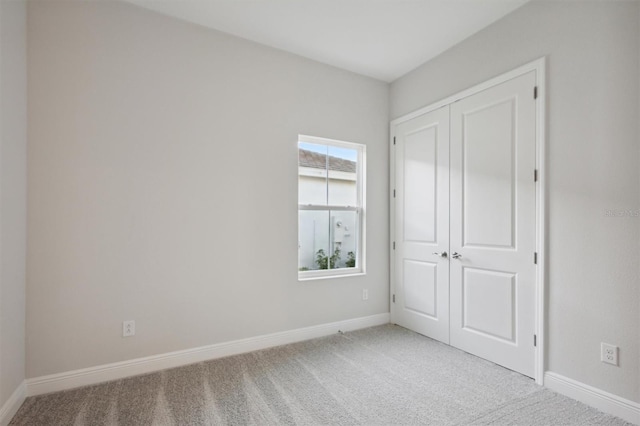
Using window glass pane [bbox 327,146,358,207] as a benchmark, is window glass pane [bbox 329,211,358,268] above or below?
below

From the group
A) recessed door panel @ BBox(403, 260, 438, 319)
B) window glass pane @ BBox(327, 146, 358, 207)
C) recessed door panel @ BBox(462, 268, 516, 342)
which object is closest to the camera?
recessed door panel @ BBox(462, 268, 516, 342)

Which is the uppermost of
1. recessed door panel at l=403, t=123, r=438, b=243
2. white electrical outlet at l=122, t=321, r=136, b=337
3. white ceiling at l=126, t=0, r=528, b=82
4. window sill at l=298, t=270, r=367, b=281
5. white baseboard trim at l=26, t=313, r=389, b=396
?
white ceiling at l=126, t=0, r=528, b=82

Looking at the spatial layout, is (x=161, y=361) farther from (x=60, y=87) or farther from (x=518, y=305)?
(x=518, y=305)

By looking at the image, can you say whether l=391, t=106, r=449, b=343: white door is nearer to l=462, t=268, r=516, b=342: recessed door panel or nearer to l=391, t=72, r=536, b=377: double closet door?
l=391, t=72, r=536, b=377: double closet door

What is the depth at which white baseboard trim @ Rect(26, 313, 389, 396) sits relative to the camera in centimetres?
217

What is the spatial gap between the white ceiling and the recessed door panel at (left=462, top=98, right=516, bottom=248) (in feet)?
2.44

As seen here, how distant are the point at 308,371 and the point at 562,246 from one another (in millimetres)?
2096

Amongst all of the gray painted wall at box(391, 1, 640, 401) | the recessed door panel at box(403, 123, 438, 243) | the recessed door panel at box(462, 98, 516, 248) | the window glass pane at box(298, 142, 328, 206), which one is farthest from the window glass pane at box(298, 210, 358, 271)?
the gray painted wall at box(391, 1, 640, 401)

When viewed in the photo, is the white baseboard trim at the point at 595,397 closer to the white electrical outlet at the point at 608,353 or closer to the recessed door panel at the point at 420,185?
the white electrical outlet at the point at 608,353

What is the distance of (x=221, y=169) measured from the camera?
2.76m

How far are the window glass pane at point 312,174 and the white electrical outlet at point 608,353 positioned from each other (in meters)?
2.44

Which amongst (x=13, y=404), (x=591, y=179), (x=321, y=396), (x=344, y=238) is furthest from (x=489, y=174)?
(x=13, y=404)

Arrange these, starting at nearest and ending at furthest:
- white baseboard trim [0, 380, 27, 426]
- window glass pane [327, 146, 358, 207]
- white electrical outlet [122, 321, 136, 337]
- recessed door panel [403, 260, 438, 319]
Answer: white baseboard trim [0, 380, 27, 426]
white electrical outlet [122, 321, 136, 337]
recessed door panel [403, 260, 438, 319]
window glass pane [327, 146, 358, 207]

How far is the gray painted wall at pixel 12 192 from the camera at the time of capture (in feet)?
5.92
